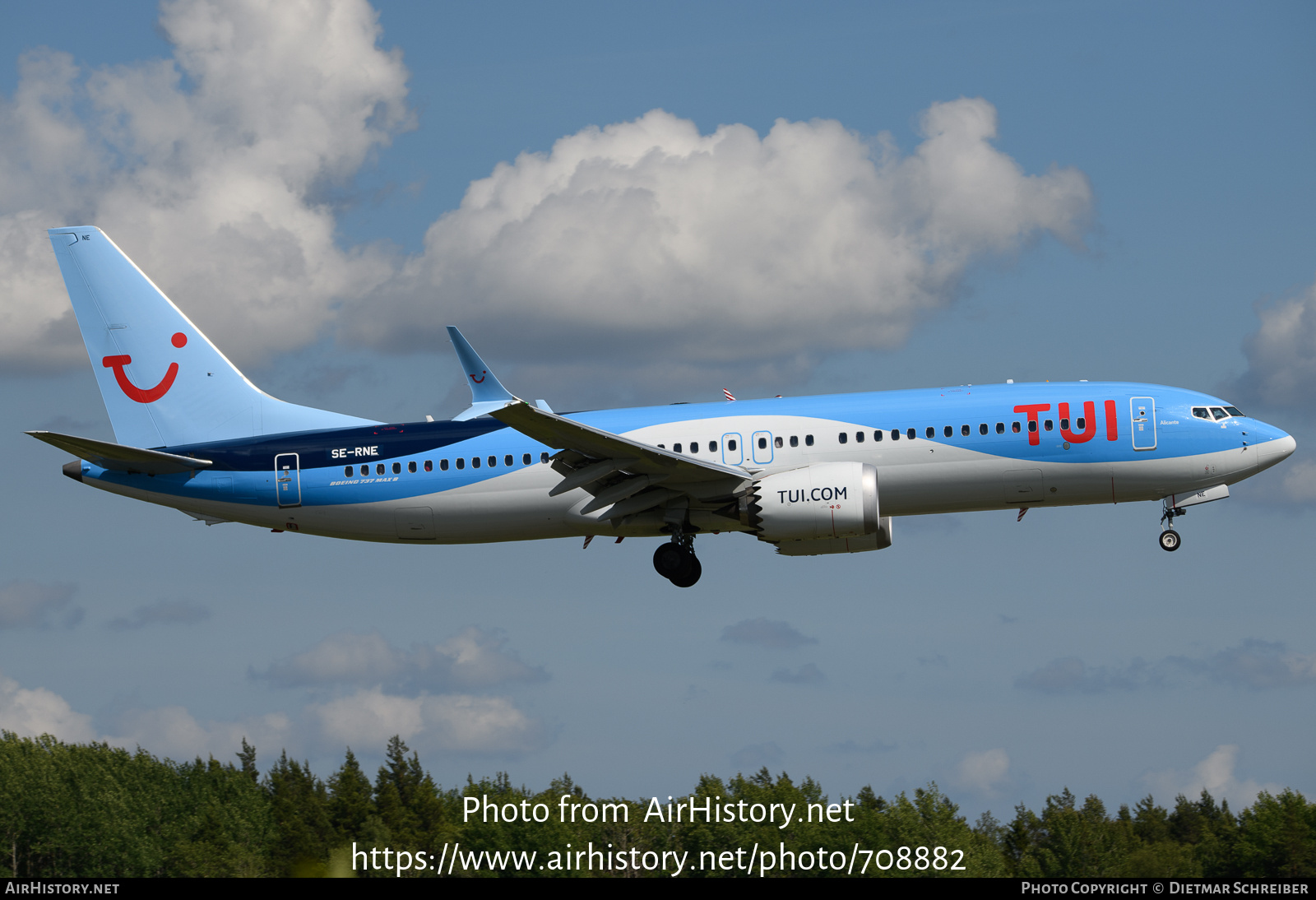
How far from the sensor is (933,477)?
38000 mm

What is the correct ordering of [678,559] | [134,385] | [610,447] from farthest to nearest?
[134,385] → [678,559] → [610,447]

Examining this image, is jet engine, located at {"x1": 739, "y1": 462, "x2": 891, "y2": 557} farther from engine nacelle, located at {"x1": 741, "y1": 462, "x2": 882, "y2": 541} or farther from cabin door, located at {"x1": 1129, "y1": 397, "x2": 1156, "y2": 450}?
cabin door, located at {"x1": 1129, "y1": 397, "x2": 1156, "y2": 450}

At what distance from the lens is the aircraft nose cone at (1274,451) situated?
3806cm

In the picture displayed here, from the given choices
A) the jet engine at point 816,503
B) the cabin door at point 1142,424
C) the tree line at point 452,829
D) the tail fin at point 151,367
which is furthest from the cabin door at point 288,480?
the tree line at point 452,829

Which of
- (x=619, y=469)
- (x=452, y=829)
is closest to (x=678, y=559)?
(x=619, y=469)

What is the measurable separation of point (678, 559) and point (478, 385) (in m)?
8.15

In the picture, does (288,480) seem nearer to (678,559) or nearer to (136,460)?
(136,460)

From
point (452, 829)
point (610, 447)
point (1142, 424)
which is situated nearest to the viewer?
point (610, 447)

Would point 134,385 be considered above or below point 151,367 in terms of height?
below

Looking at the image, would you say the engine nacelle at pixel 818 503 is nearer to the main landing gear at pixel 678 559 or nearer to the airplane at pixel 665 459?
the airplane at pixel 665 459

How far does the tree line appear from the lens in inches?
4040

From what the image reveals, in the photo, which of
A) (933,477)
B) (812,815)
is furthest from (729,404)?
(812,815)

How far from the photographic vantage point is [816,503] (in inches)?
1464

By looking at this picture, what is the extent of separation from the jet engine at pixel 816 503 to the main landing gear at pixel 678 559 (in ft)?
9.41
